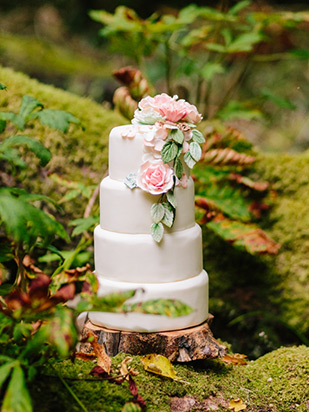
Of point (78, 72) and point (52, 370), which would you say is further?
point (78, 72)

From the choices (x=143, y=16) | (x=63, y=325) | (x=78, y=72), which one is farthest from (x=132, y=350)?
(x=143, y=16)

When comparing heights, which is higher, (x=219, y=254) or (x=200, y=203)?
(x=200, y=203)

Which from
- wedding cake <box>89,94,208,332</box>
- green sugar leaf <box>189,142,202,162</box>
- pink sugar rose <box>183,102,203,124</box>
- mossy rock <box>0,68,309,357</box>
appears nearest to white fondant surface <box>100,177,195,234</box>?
wedding cake <box>89,94,208,332</box>

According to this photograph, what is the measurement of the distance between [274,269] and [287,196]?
0.49 metres

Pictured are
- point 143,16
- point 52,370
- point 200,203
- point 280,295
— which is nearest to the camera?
point 52,370

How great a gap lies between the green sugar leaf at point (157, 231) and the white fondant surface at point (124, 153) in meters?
0.23

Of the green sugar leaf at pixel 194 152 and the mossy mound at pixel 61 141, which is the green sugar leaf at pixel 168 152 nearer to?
the green sugar leaf at pixel 194 152

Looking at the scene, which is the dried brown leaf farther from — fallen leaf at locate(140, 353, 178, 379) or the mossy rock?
the mossy rock

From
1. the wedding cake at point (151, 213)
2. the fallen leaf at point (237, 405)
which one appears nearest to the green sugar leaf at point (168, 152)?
the wedding cake at point (151, 213)

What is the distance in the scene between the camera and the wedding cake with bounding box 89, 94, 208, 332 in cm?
180

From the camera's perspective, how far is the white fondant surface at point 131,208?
182 centimetres

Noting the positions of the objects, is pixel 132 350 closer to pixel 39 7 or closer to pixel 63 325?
pixel 63 325

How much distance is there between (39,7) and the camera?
8.05 meters

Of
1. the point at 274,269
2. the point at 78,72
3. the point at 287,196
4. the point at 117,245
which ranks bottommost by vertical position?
the point at 78,72
